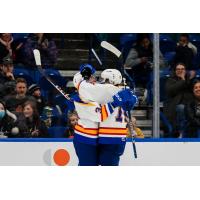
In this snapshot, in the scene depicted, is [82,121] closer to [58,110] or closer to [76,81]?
[76,81]

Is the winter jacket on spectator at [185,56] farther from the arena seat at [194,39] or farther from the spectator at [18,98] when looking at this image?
the spectator at [18,98]

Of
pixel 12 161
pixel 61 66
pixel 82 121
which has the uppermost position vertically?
pixel 61 66

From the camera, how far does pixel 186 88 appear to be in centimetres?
521

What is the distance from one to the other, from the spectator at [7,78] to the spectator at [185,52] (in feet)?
4.13

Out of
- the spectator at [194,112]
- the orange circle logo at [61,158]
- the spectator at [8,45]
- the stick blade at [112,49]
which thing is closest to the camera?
the stick blade at [112,49]

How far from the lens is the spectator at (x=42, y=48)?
514 centimetres

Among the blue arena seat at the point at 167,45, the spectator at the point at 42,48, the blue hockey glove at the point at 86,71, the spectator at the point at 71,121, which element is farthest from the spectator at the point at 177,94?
the blue hockey glove at the point at 86,71

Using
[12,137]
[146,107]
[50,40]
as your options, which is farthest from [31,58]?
[146,107]

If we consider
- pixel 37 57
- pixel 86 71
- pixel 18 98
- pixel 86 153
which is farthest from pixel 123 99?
pixel 18 98

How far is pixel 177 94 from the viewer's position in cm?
521

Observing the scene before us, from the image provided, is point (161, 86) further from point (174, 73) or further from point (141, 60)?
point (141, 60)

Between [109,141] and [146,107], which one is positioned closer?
[109,141]

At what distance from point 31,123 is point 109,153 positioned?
38.0 inches

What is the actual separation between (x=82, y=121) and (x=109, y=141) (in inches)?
8.5
